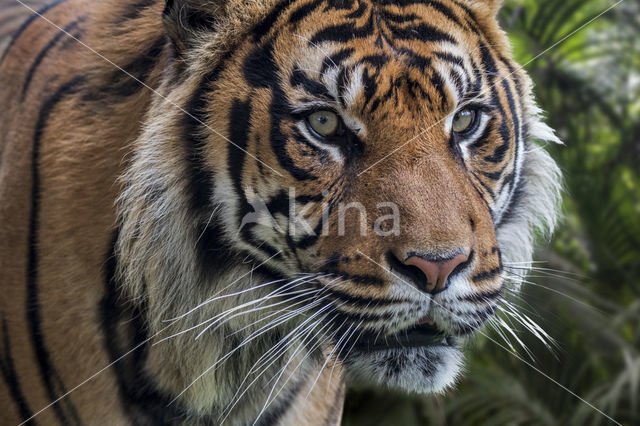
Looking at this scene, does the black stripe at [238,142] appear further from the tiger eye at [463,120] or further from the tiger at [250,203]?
the tiger eye at [463,120]

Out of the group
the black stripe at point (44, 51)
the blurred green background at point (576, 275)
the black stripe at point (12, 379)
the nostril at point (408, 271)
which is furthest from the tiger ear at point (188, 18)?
the blurred green background at point (576, 275)

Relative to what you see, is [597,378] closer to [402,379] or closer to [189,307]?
[402,379]

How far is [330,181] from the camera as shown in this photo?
1308 mm

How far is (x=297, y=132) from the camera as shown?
4.33 ft

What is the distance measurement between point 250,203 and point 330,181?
0.16 meters

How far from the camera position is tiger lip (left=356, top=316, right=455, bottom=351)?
4.25 feet

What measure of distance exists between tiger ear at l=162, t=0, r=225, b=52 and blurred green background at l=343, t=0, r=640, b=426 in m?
1.79

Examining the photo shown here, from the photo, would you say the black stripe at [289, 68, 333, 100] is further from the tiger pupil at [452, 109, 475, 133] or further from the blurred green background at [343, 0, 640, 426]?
the blurred green background at [343, 0, 640, 426]

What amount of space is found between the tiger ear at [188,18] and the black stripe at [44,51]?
15.2 inches

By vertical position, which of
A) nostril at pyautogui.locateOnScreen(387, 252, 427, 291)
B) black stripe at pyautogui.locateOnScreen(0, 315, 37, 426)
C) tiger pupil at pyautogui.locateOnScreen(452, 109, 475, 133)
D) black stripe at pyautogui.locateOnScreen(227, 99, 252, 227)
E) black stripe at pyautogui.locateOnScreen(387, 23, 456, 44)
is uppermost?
black stripe at pyautogui.locateOnScreen(387, 23, 456, 44)

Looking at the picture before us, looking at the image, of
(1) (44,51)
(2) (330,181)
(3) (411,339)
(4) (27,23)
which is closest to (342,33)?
(2) (330,181)

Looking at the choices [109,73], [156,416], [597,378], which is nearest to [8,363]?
[156,416]

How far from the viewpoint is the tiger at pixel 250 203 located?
1.27 m

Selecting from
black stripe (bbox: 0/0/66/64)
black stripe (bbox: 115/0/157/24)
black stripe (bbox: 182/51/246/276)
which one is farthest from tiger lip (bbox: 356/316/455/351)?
black stripe (bbox: 0/0/66/64)
